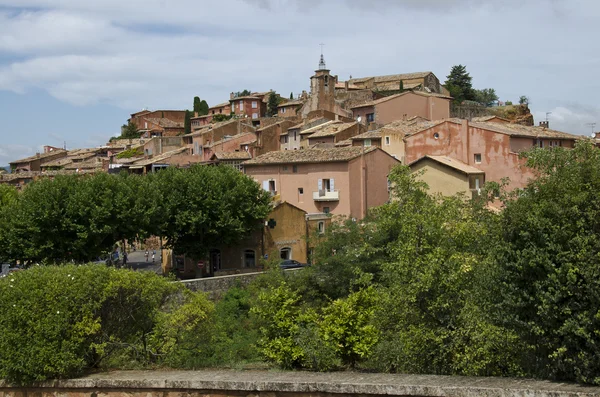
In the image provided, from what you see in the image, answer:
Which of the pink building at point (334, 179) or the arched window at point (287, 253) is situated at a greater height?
the pink building at point (334, 179)

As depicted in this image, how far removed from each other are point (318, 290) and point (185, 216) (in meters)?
10.8

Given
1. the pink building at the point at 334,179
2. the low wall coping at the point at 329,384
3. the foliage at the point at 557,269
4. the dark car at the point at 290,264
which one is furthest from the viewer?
the pink building at the point at 334,179

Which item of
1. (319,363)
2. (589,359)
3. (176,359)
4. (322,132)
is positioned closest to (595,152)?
(589,359)

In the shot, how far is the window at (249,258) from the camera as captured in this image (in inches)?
1636

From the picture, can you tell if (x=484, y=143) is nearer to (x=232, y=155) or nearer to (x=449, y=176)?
(x=449, y=176)

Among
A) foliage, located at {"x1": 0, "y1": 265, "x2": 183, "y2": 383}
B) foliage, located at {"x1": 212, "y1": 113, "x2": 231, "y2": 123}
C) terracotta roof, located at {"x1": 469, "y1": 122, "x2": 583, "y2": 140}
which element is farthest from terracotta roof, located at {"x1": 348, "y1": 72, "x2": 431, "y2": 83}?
foliage, located at {"x1": 0, "y1": 265, "x2": 183, "y2": 383}

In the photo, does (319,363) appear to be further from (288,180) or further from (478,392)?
(288,180)

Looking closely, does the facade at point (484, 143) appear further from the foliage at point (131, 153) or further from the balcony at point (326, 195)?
the foliage at point (131, 153)

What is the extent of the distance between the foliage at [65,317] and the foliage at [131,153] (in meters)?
67.9

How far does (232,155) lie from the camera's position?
193ft

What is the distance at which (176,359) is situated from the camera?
1179 centimetres

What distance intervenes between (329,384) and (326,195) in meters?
37.6

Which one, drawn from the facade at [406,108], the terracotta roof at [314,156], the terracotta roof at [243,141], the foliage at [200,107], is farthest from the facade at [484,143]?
the foliage at [200,107]

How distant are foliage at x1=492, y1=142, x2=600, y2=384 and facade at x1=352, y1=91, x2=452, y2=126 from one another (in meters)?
53.4
